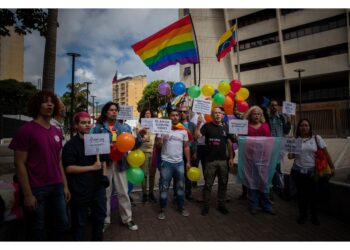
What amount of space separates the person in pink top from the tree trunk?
14.5 ft

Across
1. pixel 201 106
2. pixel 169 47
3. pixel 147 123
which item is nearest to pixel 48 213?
pixel 147 123

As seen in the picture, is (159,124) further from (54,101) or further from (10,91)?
(10,91)

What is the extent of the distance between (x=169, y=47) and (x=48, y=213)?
4528 millimetres

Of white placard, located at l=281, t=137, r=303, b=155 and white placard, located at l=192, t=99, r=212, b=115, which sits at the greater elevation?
white placard, located at l=192, t=99, r=212, b=115

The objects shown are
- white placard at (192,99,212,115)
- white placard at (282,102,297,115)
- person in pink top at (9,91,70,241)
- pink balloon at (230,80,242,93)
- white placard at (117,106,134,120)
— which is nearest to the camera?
person in pink top at (9,91,70,241)

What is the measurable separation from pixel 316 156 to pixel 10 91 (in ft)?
120

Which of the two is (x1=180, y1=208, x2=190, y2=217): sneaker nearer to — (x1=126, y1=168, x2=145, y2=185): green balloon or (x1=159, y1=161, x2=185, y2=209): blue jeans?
(x1=159, y1=161, x2=185, y2=209): blue jeans

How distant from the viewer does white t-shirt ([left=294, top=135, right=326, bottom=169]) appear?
155 inches

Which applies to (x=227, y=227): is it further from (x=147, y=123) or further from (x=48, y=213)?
(x=48, y=213)

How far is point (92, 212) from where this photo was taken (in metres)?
2.96

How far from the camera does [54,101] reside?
2.72 metres

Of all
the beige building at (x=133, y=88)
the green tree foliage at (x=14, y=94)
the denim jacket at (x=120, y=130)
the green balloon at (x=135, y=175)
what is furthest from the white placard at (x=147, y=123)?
the beige building at (x=133, y=88)

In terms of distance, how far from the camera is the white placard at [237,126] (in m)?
4.35

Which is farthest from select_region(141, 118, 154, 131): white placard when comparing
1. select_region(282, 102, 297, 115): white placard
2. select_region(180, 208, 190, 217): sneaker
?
select_region(282, 102, 297, 115): white placard
